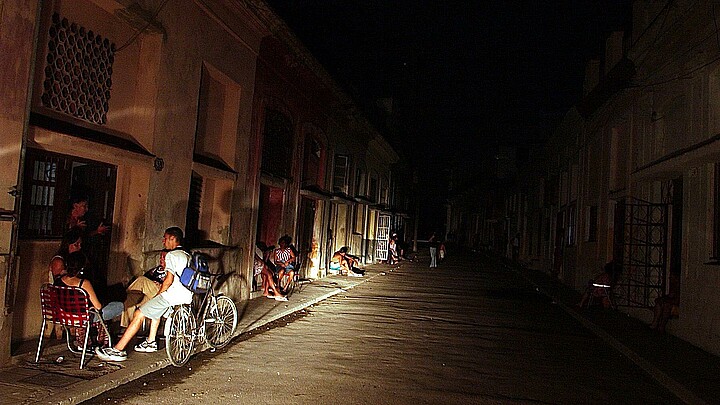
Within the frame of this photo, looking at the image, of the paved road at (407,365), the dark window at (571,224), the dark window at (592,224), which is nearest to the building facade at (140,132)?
the paved road at (407,365)

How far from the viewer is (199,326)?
25.4 ft

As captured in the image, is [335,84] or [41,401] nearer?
[41,401]

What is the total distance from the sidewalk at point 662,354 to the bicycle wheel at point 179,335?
19.0 feet

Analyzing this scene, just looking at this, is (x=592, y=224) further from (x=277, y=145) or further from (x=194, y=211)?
(x=194, y=211)

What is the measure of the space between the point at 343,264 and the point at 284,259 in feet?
25.5

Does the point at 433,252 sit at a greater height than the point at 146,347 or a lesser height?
greater

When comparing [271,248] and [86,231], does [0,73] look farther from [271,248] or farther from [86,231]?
[271,248]

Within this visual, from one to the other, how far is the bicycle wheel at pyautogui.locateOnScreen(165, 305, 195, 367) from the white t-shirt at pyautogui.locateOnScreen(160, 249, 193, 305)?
11 centimetres

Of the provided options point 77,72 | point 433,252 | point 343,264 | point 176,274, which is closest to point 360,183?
point 343,264

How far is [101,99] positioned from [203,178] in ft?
11.6

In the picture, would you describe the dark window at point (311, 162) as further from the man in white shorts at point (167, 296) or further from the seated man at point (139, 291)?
the man in white shorts at point (167, 296)

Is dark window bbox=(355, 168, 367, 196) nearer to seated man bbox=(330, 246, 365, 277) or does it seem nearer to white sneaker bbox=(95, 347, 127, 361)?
seated man bbox=(330, 246, 365, 277)

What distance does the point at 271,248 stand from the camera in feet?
47.5

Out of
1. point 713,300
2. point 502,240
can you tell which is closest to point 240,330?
point 713,300
